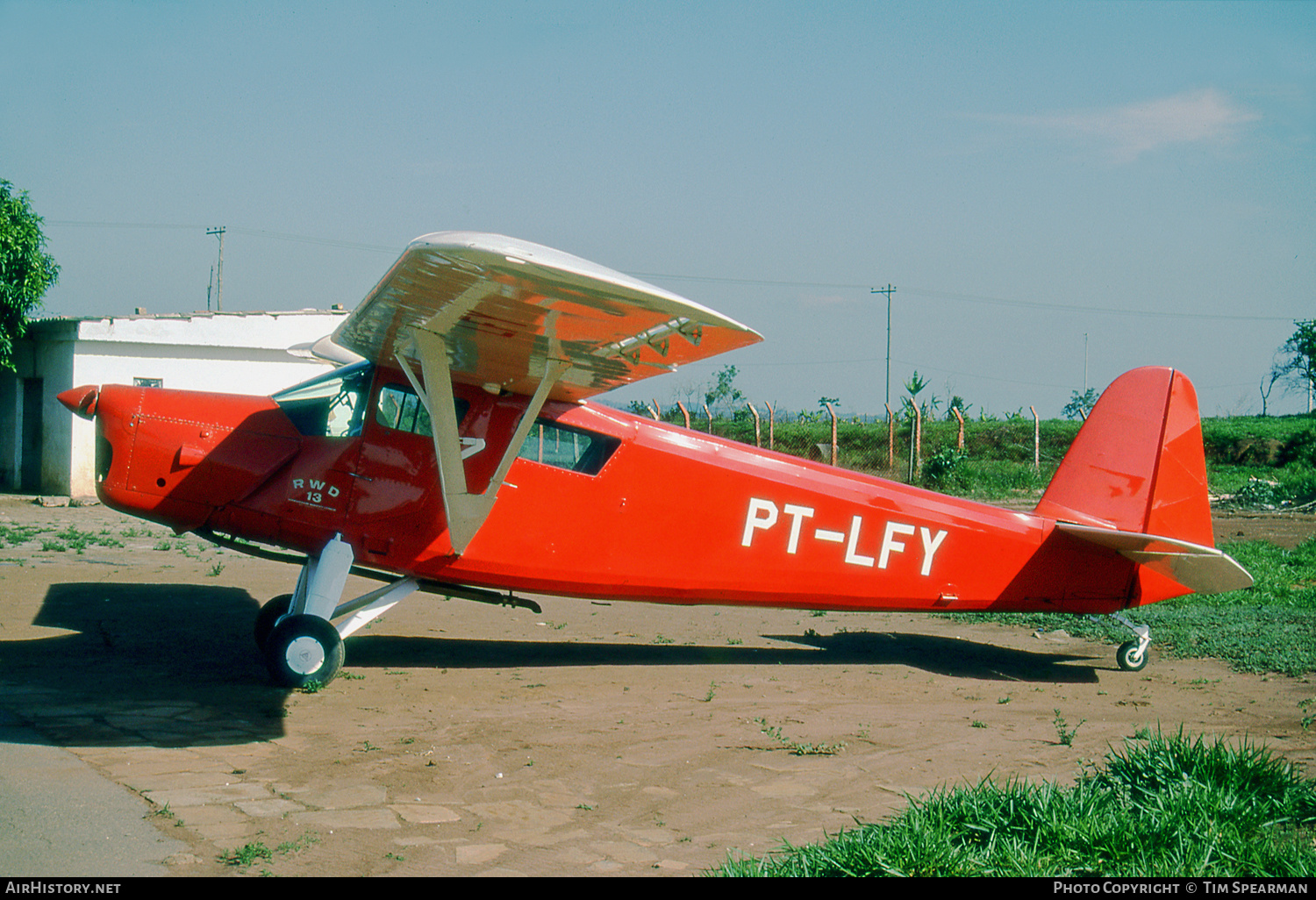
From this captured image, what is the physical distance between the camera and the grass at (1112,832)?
318 centimetres

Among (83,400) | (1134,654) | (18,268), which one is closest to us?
(83,400)

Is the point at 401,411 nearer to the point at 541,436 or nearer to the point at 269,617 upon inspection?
the point at 541,436

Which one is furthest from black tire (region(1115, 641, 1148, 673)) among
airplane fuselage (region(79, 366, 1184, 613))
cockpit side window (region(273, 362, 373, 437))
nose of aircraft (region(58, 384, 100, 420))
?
nose of aircraft (region(58, 384, 100, 420))

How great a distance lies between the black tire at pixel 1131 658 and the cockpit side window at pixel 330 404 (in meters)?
6.55

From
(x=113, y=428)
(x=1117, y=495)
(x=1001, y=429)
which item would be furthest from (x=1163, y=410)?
(x=1001, y=429)

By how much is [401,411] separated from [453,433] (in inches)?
34.6

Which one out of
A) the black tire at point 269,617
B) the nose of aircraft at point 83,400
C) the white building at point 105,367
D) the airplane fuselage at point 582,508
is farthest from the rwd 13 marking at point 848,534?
the white building at point 105,367

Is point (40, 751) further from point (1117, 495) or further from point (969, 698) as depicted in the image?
point (1117, 495)

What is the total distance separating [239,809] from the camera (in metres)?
4.12

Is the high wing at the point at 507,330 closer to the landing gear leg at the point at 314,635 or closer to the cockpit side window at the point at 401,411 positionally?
the cockpit side window at the point at 401,411

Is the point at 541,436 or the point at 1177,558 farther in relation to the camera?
the point at 1177,558

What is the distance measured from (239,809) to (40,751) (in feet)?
4.90

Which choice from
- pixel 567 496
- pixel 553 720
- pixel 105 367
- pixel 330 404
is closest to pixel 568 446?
pixel 567 496

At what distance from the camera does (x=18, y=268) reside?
64.5 feet
